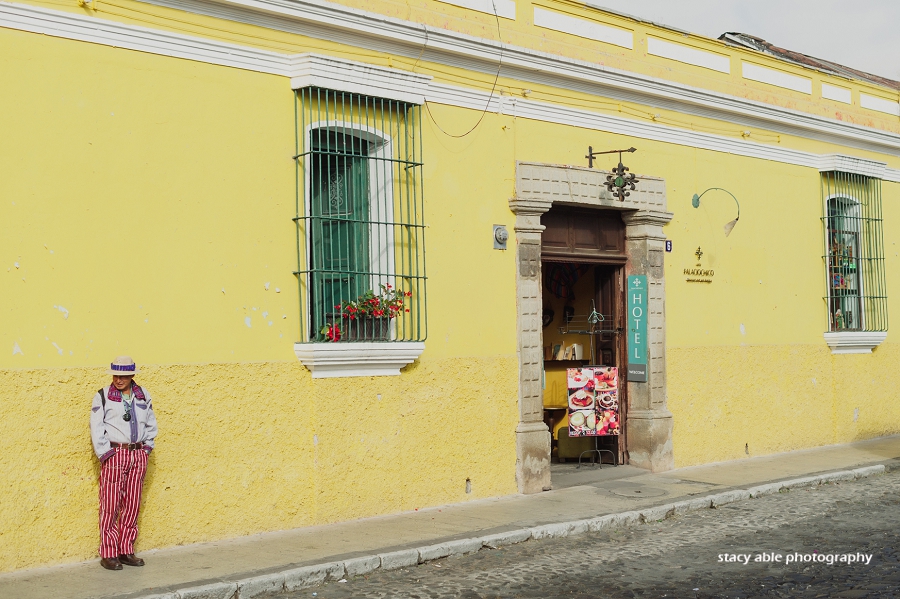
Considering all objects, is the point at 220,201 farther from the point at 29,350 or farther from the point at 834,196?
the point at 834,196

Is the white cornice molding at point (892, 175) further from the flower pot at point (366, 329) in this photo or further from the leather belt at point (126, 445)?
the leather belt at point (126, 445)

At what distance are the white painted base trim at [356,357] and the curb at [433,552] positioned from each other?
1.92m

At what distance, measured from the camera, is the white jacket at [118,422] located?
7164 millimetres

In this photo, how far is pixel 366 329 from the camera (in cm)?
923

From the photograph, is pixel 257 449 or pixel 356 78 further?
pixel 356 78

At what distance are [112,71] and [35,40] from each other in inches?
23.7

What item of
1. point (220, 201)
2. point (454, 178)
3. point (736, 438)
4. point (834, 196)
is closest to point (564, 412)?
point (736, 438)

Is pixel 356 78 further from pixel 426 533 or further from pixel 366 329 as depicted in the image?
pixel 426 533

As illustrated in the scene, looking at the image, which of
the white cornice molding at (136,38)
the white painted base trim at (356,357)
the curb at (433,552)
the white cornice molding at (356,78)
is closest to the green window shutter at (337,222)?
the white painted base trim at (356,357)

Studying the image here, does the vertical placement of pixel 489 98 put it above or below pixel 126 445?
above

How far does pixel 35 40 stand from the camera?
24.2 feet

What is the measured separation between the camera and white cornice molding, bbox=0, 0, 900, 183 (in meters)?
7.49

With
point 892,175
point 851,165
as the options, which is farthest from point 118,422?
point 892,175

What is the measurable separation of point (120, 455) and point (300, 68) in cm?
366
